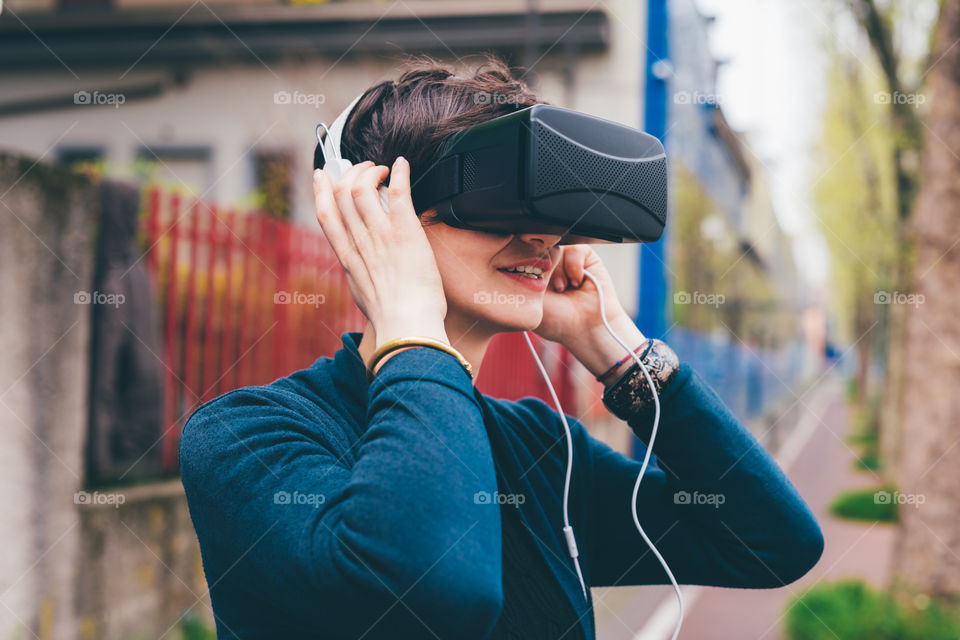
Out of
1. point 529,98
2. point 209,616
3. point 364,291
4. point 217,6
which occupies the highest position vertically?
point 217,6

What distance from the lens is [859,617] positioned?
464cm

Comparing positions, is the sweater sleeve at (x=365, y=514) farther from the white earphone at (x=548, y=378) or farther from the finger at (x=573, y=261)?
the finger at (x=573, y=261)

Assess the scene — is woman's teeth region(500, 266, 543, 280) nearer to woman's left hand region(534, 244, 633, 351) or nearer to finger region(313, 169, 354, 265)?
woman's left hand region(534, 244, 633, 351)

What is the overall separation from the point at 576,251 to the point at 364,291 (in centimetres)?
58

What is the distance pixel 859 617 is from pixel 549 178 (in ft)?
14.5

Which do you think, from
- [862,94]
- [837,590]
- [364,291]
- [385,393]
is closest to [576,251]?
[364,291]

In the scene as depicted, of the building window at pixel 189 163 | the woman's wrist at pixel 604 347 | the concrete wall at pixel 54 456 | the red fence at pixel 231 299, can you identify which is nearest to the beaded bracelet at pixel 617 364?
the woman's wrist at pixel 604 347

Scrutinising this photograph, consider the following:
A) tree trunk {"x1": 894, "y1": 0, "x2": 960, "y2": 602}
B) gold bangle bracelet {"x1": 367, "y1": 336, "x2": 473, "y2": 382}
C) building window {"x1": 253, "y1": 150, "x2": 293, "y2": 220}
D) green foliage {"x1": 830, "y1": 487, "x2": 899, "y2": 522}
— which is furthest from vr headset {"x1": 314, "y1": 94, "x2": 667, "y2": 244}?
green foliage {"x1": 830, "y1": 487, "x2": 899, "y2": 522}

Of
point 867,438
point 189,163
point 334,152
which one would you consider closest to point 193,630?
point 334,152

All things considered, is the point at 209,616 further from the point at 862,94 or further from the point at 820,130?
the point at 820,130

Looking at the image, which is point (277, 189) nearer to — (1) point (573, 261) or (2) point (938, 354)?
(2) point (938, 354)

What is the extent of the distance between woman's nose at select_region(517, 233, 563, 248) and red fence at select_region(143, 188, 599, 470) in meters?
2.80

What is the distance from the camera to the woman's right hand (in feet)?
3.90

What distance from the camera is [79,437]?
3.35 metres
